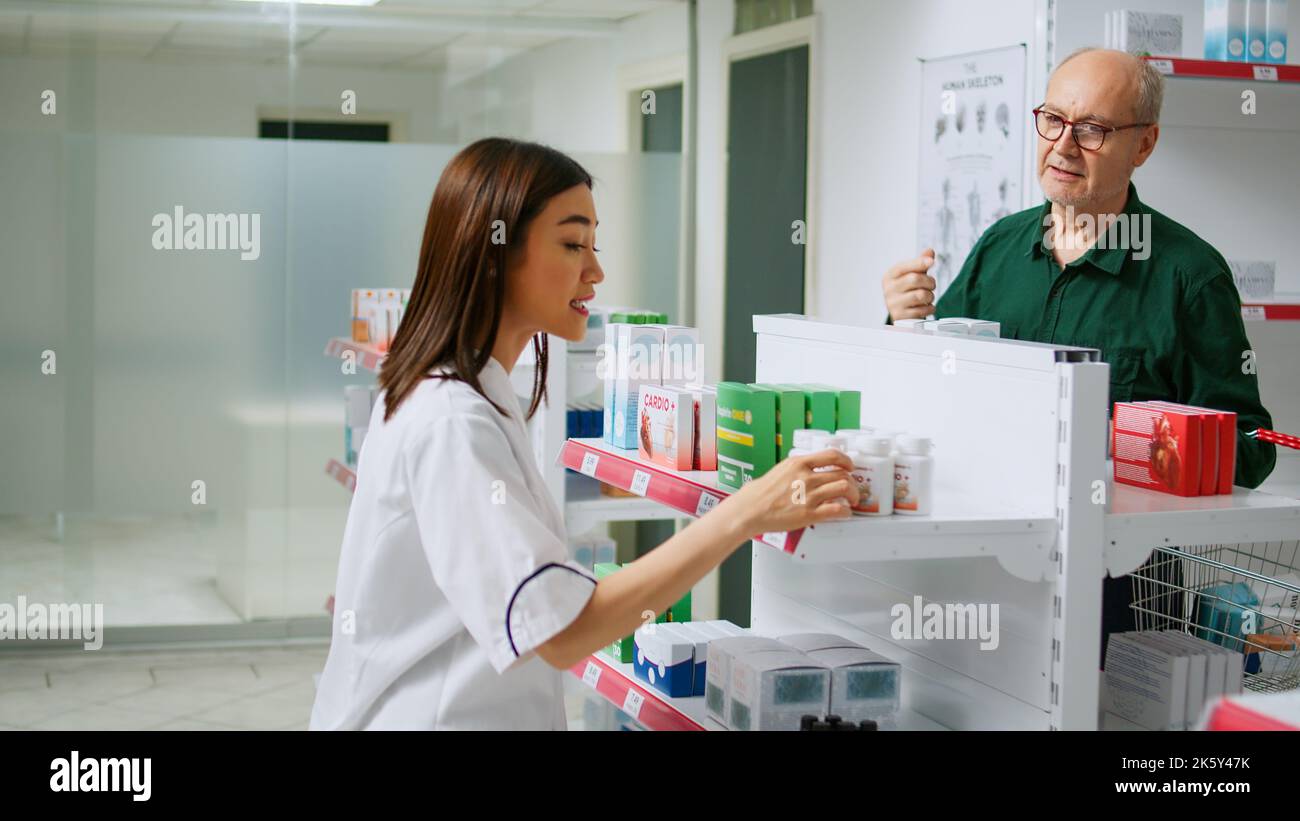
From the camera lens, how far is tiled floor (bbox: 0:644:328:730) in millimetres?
5047

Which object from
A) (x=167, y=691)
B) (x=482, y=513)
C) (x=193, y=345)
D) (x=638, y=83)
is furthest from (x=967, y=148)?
(x=167, y=691)

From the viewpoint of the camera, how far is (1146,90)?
284 cm

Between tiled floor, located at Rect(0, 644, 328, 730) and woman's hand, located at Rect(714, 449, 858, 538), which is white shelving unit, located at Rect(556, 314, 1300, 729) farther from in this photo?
tiled floor, located at Rect(0, 644, 328, 730)

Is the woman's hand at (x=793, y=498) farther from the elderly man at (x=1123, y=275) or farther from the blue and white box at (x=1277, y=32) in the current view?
the blue and white box at (x=1277, y=32)

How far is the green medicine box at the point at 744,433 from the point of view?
211 cm

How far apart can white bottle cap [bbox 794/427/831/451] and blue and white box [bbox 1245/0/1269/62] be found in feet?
7.49

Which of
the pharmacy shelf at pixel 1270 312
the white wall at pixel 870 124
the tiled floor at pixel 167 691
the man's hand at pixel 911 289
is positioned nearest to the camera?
the man's hand at pixel 911 289

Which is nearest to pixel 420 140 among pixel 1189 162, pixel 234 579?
pixel 234 579

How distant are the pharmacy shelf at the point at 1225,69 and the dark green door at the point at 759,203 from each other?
7.65ft

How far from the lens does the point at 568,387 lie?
423 cm

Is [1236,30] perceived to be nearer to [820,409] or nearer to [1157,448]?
[1157,448]

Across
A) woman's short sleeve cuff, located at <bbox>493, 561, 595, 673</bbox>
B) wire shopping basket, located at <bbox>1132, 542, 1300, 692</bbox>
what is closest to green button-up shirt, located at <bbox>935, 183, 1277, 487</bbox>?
wire shopping basket, located at <bbox>1132, 542, 1300, 692</bbox>

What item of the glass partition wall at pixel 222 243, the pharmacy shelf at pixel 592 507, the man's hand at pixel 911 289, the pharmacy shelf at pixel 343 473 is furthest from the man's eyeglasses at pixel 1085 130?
the glass partition wall at pixel 222 243
